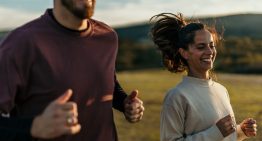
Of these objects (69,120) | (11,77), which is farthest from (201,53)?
(69,120)

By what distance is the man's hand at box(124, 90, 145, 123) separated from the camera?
3621 mm

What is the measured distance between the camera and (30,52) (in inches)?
127

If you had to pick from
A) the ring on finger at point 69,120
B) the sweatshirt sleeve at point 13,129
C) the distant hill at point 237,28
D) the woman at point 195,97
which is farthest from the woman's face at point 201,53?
the distant hill at point 237,28

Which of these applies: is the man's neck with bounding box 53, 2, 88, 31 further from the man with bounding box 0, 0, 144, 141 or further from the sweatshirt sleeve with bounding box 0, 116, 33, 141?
the sweatshirt sleeve with bounding box 0, 116, 33, 141

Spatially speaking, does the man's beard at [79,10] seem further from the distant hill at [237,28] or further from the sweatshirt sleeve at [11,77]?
the distant hill at [237,28]

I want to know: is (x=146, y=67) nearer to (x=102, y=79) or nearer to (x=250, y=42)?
(x=250, y=42)

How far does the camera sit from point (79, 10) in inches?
129

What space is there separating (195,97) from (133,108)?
29.6 inches

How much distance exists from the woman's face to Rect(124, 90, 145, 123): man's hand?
2.54 ft

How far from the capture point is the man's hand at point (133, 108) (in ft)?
11.9

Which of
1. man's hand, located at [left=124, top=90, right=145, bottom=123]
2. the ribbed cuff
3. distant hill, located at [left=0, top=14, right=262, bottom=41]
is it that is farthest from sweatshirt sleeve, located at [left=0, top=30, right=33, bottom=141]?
Result: distant hill, located at [left=0, top=14, right=262, bottom=41]

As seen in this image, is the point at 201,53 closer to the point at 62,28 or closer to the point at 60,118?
the point at 62,28

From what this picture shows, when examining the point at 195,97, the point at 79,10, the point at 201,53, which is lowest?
the point at 195,97

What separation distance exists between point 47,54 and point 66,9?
26 centimetres
